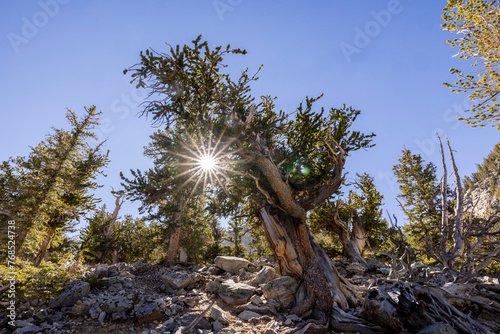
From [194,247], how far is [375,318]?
48.3ft

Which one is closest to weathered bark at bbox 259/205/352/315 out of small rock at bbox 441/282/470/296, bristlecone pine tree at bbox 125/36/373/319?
bristlecone pine tree at bbox 125/36/373/319

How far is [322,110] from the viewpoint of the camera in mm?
8578

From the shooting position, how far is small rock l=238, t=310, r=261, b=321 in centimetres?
616

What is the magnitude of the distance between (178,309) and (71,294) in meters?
3.20

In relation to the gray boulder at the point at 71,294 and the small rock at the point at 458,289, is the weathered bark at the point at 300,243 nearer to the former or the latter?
the small rock at the point at 458,289

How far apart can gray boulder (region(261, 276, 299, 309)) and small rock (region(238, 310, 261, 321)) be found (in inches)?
44.5

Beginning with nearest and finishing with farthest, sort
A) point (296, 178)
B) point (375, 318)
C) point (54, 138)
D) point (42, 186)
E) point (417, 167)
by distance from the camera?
point (375, 318) → point (42, 186) → point (296, 178) → point (54, 138) → point (417, 167)

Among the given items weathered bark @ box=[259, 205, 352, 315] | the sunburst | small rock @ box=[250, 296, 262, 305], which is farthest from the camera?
the sunburst

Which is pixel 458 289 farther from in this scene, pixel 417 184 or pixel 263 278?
pixel 417 184

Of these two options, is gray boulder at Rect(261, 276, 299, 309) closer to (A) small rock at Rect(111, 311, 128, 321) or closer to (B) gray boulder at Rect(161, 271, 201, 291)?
(B) gray boulder at Rect(161, 271, 201, 291)

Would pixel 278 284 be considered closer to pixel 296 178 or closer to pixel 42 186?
pixel 296 178

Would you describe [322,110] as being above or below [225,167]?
above

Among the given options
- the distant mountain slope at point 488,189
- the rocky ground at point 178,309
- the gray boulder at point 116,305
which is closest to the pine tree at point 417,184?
the distant mountain slope at point 488,189

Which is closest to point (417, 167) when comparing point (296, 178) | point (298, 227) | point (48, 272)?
point (296, 178)
